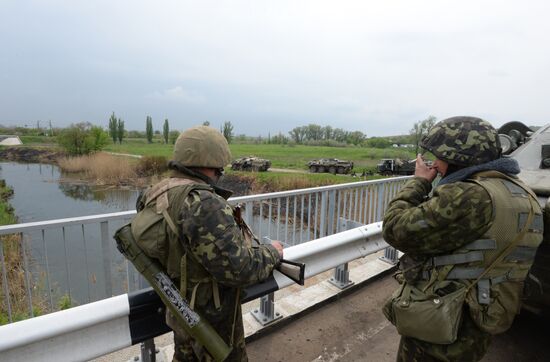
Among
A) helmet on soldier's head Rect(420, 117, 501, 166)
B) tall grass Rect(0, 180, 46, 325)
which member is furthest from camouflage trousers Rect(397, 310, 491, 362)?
tall grass Rect(0, 180, 46, 325)

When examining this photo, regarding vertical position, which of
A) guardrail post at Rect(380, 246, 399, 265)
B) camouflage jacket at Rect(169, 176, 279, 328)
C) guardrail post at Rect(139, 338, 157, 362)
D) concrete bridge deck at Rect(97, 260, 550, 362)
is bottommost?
concrete bridge deck at Rect(97, 260, 550, 362)

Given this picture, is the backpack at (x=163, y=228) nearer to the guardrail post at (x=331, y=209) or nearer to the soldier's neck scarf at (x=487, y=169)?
the soldier's neck scarf at (x=487, y=169)

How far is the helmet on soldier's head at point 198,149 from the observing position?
1631mm

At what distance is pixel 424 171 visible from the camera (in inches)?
75.2

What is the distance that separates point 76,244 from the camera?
24.3ft

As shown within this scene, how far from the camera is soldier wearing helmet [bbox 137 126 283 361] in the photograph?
146 cm

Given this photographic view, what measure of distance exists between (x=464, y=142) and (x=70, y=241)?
8108 millimetres

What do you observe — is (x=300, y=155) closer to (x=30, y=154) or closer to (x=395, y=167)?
(x=395, y=167)

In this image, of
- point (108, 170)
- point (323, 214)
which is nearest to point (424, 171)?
point (323, 214)

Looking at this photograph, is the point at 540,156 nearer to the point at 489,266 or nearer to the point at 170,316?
the point at 489,266

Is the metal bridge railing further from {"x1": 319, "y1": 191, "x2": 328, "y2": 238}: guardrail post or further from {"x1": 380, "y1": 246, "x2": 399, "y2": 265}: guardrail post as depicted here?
{"x1": 380, "y1": 246, "x2": 399, "y2": 265}: guardrail post

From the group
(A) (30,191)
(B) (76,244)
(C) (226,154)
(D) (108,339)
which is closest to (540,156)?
(C) (226,154)

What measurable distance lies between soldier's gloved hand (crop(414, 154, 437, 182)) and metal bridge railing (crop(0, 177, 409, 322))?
71.8 inches

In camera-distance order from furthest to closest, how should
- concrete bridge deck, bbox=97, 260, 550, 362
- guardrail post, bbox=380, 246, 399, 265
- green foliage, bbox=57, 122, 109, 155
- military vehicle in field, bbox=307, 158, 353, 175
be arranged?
green foliage, bbox=57, 122, 109, 155, military vehicle in field, bbox=307, 158, 353, 175, guardrail post, bbox=380, 246, 399, 265, concrete bridge deck, bbox=97, 260, 550, 362
